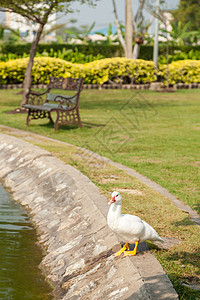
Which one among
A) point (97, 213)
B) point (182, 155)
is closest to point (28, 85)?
point (182, 155)

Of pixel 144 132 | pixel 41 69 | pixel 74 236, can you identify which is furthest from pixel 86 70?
pixel 74 236

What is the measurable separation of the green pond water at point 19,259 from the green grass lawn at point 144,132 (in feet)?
7.08

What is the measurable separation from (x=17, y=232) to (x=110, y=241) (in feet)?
5.63

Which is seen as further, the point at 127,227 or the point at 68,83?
the point at 68,83

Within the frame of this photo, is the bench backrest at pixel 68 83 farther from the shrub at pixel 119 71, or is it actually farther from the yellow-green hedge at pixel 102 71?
the shrub at pixel 119 71

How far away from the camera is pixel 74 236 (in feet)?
17.0

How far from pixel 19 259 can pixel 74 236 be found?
653mm

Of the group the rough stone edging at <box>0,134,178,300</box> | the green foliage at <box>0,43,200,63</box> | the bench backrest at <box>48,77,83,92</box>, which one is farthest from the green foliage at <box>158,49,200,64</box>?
the rough stone edging at <box>0,134,178,300</box>

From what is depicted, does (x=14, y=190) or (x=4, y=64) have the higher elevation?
(x=4, y=64)

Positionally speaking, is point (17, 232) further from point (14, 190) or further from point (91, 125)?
point (91, 125)

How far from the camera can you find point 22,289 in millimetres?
4312

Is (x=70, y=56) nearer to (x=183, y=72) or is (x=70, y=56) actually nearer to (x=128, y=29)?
(x=128, y=29)

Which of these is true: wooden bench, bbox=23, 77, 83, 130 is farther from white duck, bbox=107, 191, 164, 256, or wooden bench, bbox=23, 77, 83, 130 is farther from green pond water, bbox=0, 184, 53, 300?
white duck, bbox=107, 191, 164, 256

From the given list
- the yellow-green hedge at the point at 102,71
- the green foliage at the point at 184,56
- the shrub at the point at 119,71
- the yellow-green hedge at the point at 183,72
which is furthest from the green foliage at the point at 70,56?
the green foliage at the point at 184,56
